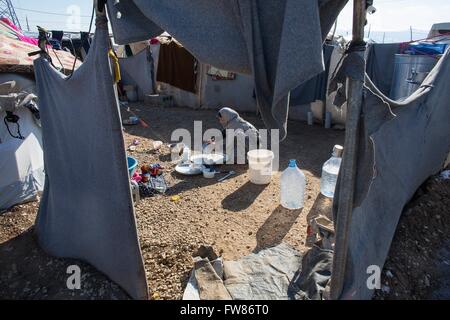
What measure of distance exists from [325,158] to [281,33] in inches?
205

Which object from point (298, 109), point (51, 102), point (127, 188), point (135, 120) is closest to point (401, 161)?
point (127, 188)

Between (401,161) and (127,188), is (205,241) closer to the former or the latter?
(127,188)

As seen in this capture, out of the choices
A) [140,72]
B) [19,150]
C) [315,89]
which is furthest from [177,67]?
[19,150]

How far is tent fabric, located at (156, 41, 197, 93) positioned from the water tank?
6739 millimetres

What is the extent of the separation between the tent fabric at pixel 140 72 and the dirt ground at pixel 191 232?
6869 millimetres

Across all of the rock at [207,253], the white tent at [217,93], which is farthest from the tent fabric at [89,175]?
the white tent at [217,93]

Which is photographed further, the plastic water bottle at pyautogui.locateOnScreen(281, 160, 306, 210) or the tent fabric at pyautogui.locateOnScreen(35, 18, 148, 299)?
the plastic water bottle at pyautogui.locateOnScreen(281, 160, 306, 210)

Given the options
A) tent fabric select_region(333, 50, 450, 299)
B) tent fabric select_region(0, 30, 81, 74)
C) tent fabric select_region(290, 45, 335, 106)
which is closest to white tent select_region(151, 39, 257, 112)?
tent fabric select_region(290, 45, 335, 106)

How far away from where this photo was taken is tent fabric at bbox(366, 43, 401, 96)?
7.10 m

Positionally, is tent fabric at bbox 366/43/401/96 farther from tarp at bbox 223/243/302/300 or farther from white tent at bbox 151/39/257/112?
tarp at bbox 223/243/302/300

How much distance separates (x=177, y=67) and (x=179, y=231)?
26.8 feet

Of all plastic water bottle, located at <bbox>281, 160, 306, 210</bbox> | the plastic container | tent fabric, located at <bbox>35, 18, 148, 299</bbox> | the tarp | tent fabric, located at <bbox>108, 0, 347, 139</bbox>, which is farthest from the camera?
the plastic container

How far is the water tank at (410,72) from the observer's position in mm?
4520

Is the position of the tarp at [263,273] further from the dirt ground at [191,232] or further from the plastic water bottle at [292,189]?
the plastic water bottle at [292,189]
